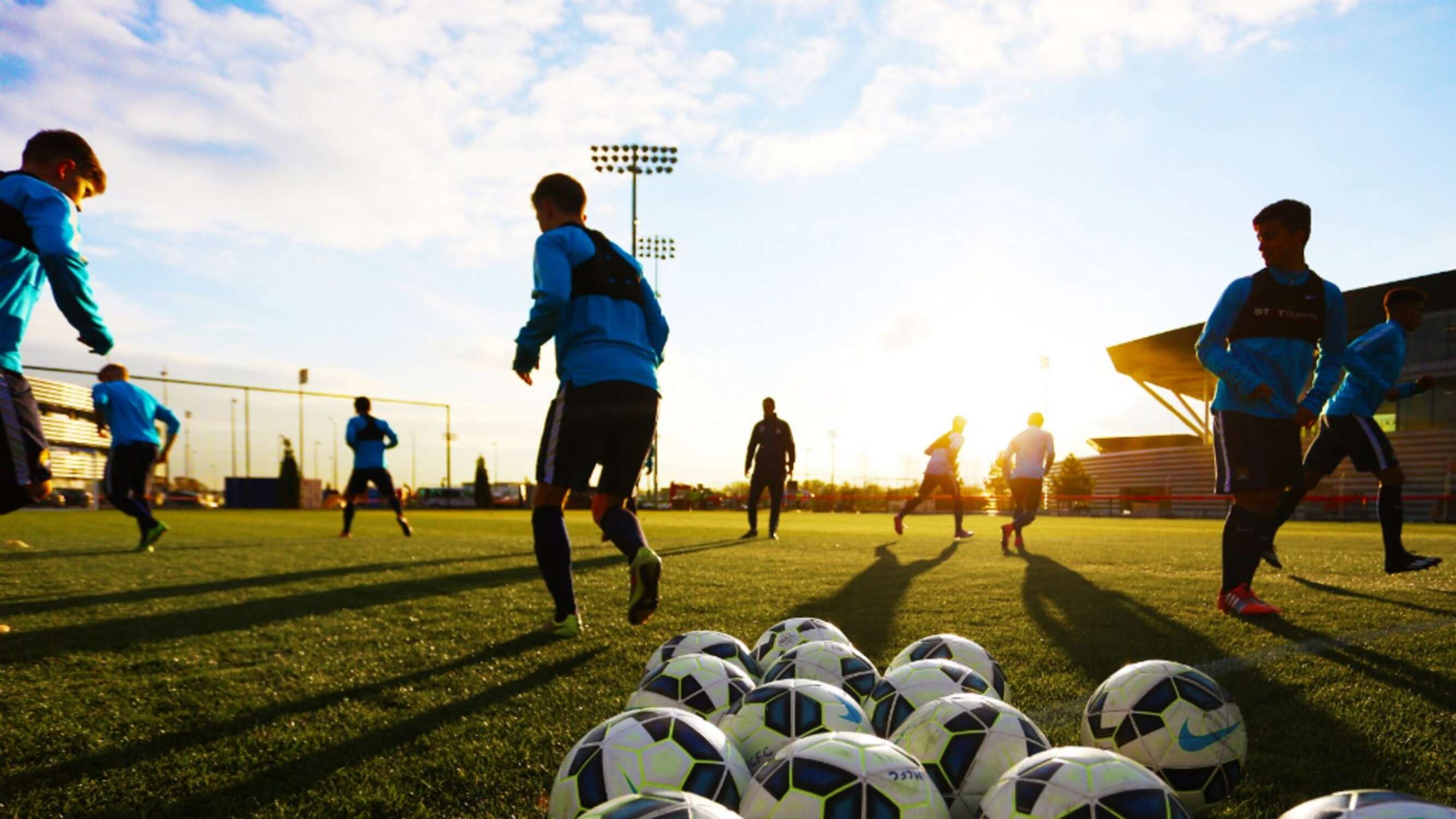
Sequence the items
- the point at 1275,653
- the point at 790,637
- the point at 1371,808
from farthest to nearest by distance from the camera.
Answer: the point at 1275,653
the point at 790,637
the point at 1371,808

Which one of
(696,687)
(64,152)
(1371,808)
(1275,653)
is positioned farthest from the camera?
(64,152)

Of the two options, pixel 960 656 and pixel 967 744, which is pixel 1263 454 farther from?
pixel 967 744

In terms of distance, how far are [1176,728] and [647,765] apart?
4.66 feet

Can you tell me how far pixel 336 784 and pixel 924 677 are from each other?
5.55 feet

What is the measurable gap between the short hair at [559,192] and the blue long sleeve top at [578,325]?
19cm

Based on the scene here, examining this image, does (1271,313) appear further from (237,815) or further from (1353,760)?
(237,815)

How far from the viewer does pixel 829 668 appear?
8.63ft

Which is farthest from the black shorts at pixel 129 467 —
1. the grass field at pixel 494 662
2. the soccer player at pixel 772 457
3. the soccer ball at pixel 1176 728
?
the soccer ball at pixel 1176 728

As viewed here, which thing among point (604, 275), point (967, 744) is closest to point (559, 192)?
point (604, 275)

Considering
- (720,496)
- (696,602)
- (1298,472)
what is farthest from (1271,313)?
(720,496)

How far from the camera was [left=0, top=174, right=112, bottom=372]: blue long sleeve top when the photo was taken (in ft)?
12.5

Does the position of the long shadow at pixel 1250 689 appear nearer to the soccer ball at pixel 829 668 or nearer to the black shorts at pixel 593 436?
the soccer ball at pixel 829 668

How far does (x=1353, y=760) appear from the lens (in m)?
2.23

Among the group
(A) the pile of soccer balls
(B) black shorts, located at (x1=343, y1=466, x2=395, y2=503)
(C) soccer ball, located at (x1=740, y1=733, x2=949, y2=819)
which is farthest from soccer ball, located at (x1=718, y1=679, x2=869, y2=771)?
(B) black shorts, located at (x1=343, y1=466, x2=395, y2=503)
